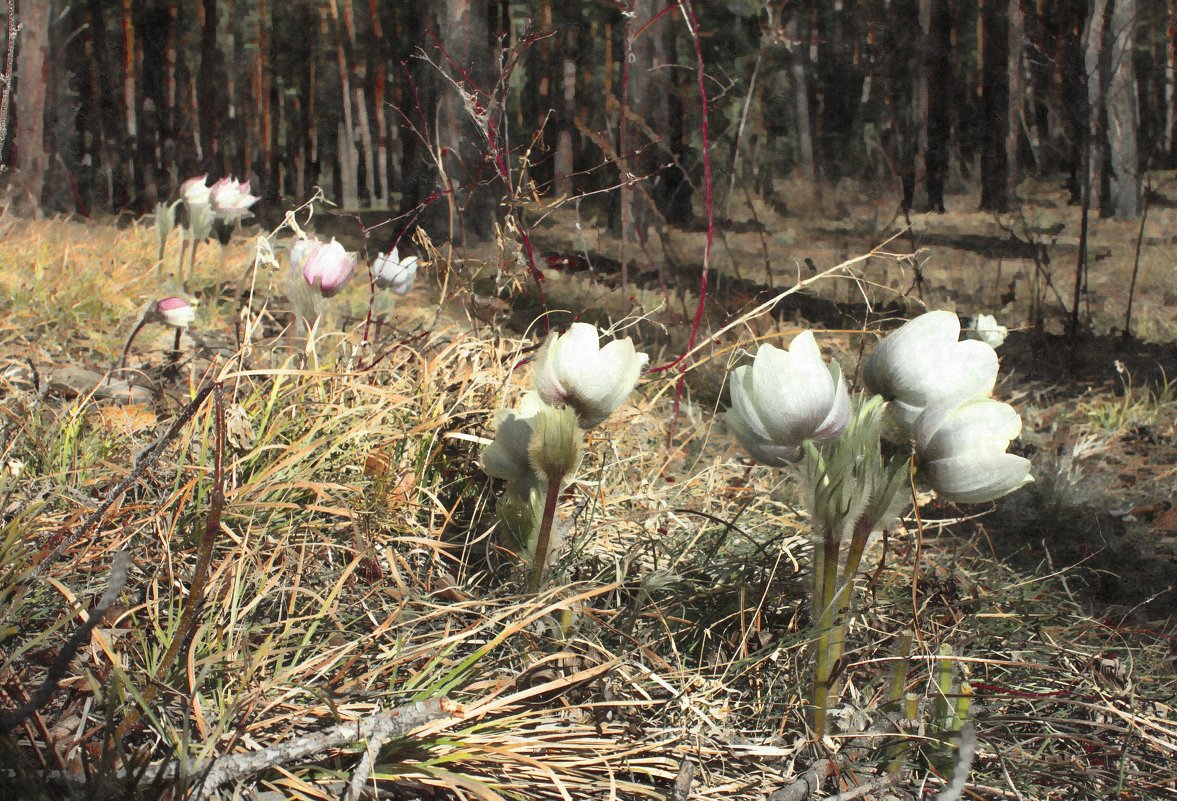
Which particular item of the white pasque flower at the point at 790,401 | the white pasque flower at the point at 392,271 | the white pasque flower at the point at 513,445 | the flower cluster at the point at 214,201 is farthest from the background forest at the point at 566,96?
the white pasque flower at the point at 790,401

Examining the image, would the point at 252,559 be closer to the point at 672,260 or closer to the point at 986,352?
the point at 986,352

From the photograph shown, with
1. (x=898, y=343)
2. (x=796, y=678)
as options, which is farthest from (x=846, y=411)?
(x=796, y=678)

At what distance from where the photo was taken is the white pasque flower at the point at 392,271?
6.23 ft

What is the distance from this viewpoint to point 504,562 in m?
1.34

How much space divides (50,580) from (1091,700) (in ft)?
3.64

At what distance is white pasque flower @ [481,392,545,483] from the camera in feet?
3.77

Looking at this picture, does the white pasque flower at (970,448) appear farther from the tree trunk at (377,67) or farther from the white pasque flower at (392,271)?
the tree trunk at (377,67)

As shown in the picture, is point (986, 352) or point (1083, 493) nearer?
point (986, 352)

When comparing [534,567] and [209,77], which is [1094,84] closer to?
[534,567]

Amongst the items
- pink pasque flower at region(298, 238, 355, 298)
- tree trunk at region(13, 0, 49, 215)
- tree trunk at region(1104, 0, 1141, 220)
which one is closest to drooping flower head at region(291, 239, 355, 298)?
pink pasque flower at region(298, 238, 355, 298)

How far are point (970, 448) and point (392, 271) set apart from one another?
130cm

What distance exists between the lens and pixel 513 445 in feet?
3.81

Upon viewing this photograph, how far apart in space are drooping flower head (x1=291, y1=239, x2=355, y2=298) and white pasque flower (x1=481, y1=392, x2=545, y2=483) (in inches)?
24.3

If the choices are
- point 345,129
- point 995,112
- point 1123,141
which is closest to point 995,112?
point 995,112
